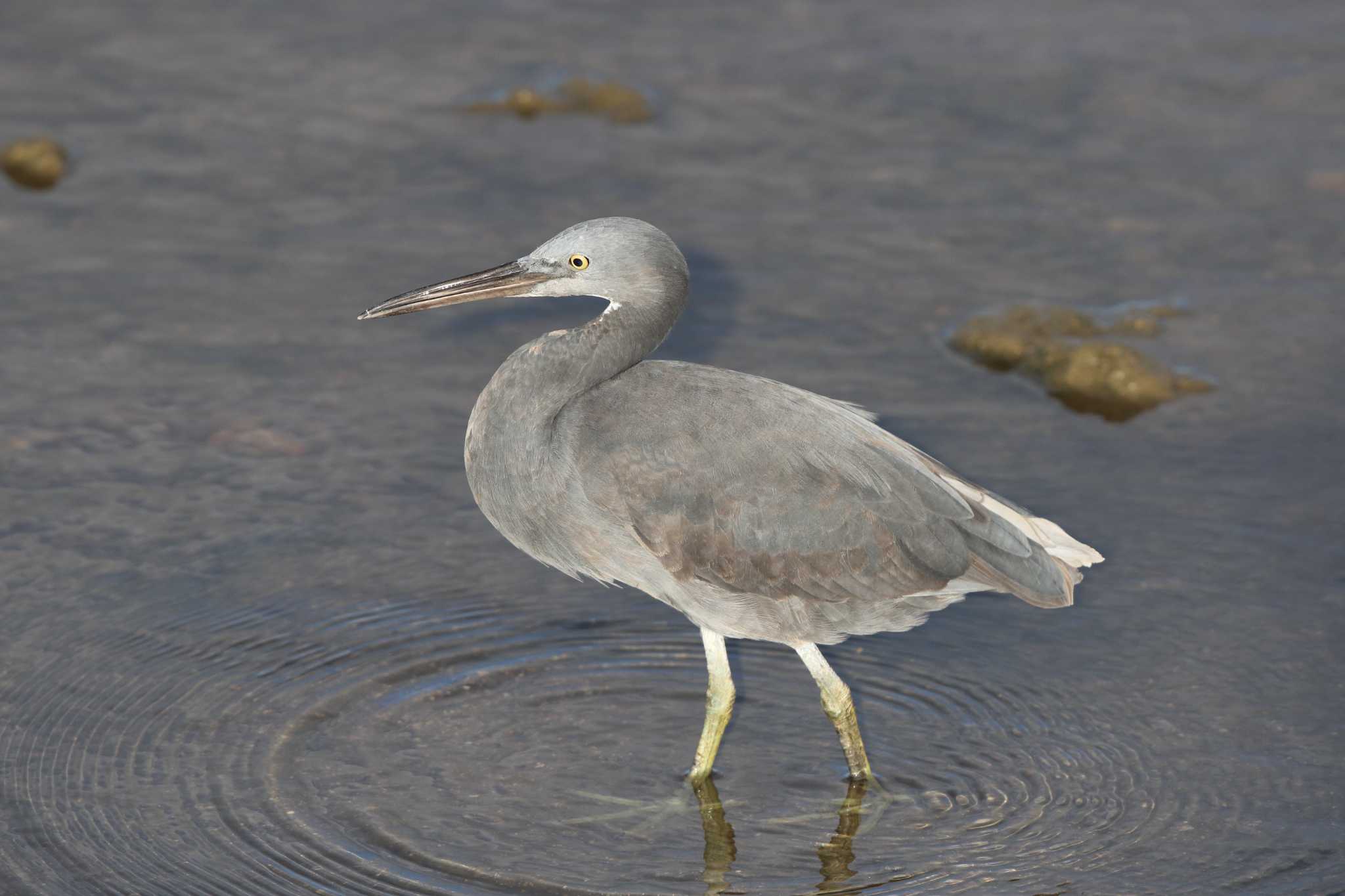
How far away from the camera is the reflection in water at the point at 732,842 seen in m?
5.71

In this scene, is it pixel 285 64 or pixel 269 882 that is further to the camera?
pixel 285 64

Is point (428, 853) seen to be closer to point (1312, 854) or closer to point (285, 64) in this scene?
point (1312, 854)

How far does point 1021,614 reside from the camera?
703 cm

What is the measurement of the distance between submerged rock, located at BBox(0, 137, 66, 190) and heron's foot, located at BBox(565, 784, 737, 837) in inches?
222

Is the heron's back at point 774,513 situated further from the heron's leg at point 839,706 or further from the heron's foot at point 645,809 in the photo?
the heron's foot at point 645,809

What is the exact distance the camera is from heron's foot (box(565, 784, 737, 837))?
595cm

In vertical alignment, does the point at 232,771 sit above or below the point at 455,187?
below

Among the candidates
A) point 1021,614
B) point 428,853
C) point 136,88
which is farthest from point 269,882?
point 136,88

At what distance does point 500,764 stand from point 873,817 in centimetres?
124

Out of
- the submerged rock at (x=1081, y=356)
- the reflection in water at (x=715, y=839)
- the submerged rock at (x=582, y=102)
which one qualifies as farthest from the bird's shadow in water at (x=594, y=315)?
the reflection in water at (x=715, y=839)

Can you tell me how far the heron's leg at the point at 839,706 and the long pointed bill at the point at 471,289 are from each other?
1.48 m

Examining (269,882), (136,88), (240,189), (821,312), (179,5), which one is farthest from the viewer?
(179,5)

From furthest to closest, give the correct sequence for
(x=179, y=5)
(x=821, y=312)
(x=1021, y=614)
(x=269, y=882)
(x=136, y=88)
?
(x=179, y=5) → (x=136, y=88) → (x=821, y=312) → (x=1021, y=614) → (x=269, y=882)

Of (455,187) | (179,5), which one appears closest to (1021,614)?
(455,187)
